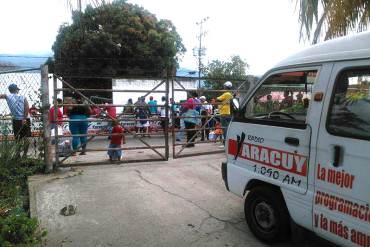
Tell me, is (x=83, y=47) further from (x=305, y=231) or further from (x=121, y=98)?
(x=305, y=231)

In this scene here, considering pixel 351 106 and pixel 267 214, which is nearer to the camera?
pixel 351 106

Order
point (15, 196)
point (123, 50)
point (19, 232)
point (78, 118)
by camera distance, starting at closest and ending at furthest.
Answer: point (19, 232)
point (15, 196)
point (78, 118)
point (123, 50)

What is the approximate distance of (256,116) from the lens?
465cm

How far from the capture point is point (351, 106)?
11.4ft

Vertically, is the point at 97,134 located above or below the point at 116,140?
above

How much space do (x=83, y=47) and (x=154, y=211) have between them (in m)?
21.1

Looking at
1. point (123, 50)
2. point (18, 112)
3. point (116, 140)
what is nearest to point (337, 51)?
point (116, 140)

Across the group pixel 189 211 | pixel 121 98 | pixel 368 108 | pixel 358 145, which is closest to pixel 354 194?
pixel 358 145

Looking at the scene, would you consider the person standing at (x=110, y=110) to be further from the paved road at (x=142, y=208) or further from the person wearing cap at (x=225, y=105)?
the person wearing cap at (x=225, y=105)

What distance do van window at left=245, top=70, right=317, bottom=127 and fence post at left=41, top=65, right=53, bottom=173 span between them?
4.19 metres

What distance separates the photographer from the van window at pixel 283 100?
4048 mm

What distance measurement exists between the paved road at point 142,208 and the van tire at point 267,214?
0.56 feet

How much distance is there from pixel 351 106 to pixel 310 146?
0.53m

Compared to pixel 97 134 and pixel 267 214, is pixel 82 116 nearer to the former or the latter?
pixel 97 134
